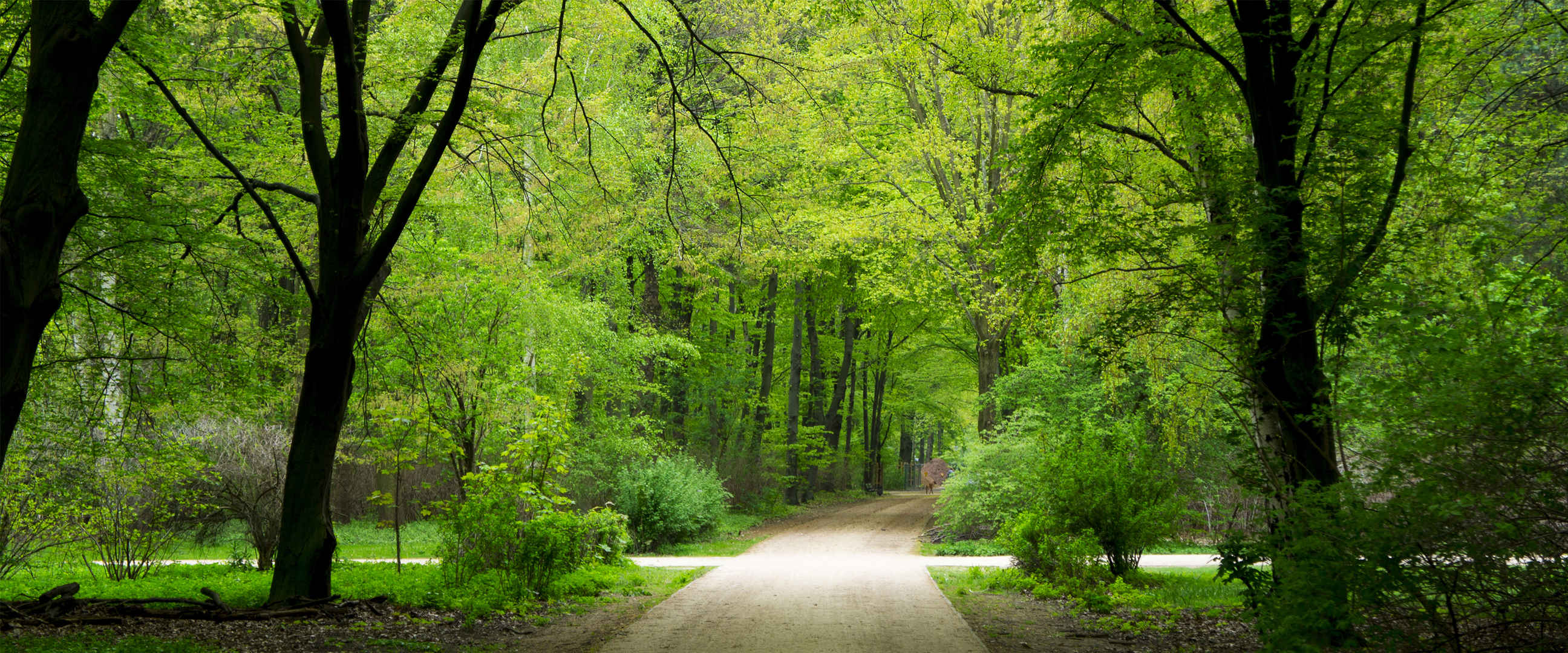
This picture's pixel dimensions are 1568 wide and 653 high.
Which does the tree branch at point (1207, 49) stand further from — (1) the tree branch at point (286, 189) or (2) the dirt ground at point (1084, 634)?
(1) the tree branch at point (286, 189)

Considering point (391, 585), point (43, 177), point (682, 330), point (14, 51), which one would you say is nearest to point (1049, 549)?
point (391, 585)

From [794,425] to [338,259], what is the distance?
18.9 metres

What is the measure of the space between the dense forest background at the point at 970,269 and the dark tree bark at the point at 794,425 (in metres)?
9.03

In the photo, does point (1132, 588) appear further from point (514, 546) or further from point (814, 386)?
point (814, 386)

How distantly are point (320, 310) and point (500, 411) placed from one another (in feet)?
12.8

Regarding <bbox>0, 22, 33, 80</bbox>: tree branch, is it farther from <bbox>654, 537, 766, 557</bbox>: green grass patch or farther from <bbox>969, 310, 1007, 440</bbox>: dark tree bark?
<bbox>969, 310, 1007, 440</bbox>: dark tree bark

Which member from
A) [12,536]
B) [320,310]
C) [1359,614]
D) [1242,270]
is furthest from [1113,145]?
[12,536]

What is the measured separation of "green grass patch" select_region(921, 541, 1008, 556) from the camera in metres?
16.1

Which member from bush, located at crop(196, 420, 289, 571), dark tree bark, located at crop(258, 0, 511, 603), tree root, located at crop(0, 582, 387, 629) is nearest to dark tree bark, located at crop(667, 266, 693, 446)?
bush, located at crop(196, 420, 289, 571)

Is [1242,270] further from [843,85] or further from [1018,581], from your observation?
[843,85]

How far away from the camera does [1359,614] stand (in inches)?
198

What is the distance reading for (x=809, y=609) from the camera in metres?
9.28

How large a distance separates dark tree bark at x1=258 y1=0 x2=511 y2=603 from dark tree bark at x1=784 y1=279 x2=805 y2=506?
1814cm

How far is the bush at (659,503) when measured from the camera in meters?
16.3
